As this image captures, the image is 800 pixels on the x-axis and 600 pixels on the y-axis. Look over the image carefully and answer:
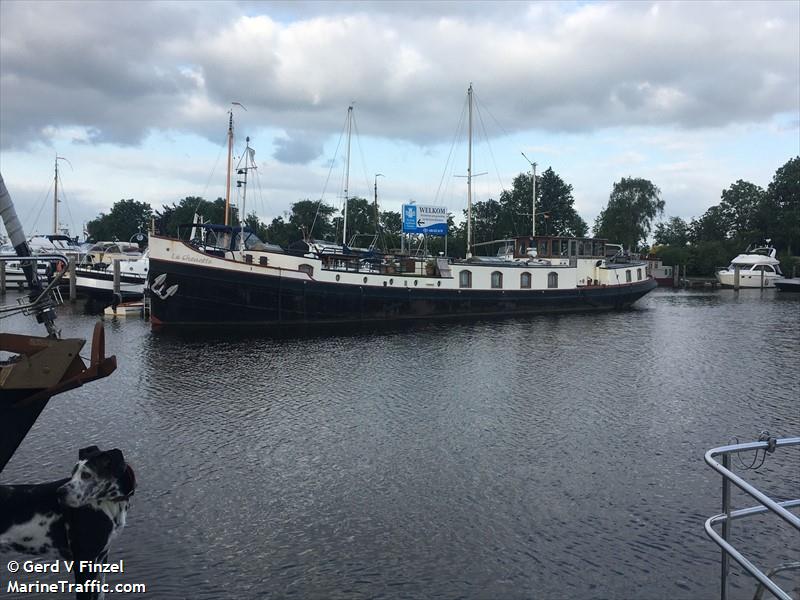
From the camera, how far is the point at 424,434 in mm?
12609

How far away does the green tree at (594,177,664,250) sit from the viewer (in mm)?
100188

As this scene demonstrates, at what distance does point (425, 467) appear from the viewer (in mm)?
10719

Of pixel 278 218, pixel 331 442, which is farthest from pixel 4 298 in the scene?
pixel 278 218

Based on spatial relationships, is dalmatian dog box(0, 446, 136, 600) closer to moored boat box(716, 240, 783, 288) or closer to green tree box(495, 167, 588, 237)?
moored boat box(716, 240, 783, 288)

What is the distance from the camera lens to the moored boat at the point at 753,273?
68188mm

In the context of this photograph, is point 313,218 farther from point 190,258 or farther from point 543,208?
point 190,258

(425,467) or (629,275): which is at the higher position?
(629,275)

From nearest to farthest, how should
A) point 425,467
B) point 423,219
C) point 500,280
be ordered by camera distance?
point 425,467, point 500,280, point 423,219

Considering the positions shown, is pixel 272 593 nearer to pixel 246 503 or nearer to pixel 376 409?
pixel 246 503

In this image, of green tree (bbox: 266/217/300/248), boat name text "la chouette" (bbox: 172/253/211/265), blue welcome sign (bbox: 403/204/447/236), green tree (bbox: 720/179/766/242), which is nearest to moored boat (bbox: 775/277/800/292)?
green tree (bbox: 720/179/766/242)

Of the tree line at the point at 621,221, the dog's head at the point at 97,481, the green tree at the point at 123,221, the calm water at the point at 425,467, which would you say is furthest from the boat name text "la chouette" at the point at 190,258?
the green tree at the point at 123,221

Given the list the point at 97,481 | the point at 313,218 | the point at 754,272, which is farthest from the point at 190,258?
the point at 313,218

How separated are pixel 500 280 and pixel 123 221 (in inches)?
4492

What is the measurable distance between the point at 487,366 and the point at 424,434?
8.13 m
